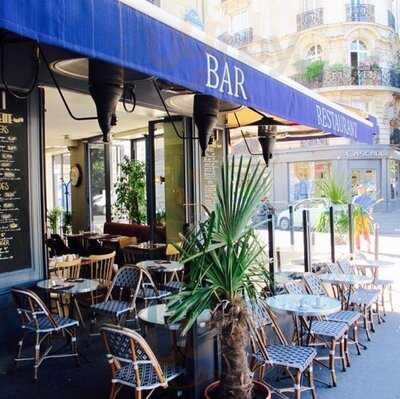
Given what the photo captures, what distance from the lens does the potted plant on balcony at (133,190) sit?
939 centimetres

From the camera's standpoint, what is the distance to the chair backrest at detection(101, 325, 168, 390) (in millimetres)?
2746

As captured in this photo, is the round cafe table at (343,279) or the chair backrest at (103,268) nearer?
the round cafe table at (343,279)

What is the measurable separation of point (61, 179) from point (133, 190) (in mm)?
5481

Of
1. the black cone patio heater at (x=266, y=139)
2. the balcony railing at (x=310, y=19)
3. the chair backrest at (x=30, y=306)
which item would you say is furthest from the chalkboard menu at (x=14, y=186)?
the balcony railing at (x=310, y=19)

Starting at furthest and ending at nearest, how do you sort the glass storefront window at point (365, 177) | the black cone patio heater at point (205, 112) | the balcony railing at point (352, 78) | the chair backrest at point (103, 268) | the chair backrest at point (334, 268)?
the balcony railing at point (352, 78) → the glass storefront window at point (365, 177) → the chair backrest at point (103, 268) → the chair backrest at point (334, 268) → the black cone patio heater at point (205, 112)

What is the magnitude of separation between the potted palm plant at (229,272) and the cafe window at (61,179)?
10990 mm

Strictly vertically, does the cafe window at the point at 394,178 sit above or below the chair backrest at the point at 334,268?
above

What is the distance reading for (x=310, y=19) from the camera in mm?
23266

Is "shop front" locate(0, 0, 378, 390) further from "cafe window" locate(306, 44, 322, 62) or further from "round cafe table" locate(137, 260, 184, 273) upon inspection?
"cafe window" locate(306, 44, 322, 62)

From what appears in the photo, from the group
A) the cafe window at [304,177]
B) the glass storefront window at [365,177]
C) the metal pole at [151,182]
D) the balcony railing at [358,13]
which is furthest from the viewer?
the cafe window at [304,177]

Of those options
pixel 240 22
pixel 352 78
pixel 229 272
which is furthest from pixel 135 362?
pixel 240 22

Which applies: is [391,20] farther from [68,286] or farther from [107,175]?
[68,286]

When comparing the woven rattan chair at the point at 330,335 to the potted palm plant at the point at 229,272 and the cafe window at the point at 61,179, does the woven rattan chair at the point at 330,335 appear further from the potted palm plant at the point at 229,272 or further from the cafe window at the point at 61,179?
the cafe window at the point at 61,179

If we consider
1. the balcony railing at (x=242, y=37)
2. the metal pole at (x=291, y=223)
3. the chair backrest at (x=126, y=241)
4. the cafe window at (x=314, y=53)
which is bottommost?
the chair backrest at (x=126, y=241)
